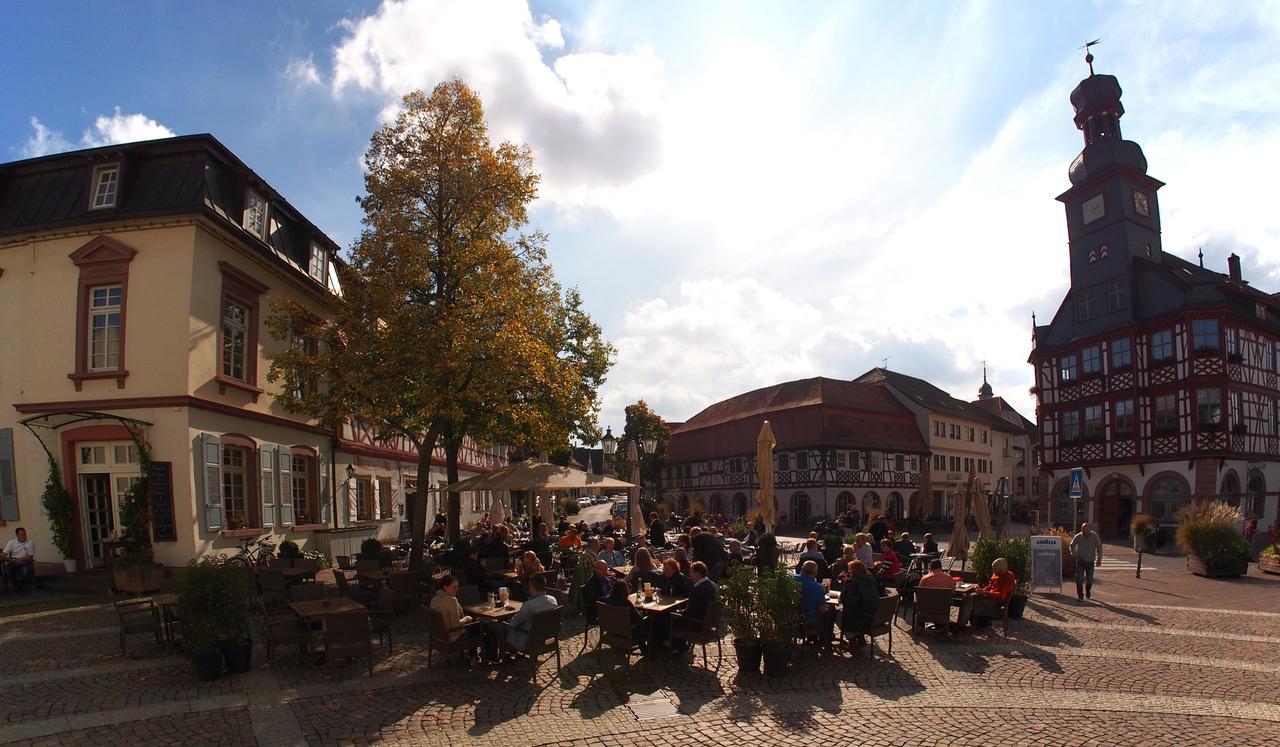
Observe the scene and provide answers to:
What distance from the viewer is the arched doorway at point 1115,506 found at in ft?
120

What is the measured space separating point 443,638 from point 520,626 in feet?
3.08

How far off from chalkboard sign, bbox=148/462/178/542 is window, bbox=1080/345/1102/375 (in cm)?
4093

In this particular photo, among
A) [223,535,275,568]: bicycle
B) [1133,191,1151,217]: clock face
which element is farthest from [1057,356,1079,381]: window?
[223,535,275,568]: bicycle

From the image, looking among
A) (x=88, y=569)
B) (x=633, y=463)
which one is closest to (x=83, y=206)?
(x=88, y=569)

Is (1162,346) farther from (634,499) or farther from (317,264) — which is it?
(317,264)

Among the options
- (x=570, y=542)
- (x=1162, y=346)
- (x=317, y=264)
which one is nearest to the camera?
(x=570, y=542)

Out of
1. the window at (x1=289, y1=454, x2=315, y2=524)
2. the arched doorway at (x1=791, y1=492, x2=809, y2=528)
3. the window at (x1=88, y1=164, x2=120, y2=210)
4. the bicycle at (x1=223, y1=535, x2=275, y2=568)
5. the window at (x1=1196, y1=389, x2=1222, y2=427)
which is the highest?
the window at (x1=88, y1=164, x2=120, y2=210)

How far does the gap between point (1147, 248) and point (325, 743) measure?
44731 mm

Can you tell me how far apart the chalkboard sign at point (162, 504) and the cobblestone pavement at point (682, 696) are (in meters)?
3.93

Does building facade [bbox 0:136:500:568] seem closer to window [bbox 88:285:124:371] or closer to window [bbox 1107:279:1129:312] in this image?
window [bbox 88:285:124:371]

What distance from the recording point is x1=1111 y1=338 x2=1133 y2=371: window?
3684 centimetres

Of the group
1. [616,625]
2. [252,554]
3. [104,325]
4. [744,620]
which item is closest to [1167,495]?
[744,620]

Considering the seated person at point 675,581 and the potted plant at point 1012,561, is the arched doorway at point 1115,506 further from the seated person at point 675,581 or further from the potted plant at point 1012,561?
the seated person at point 675,581

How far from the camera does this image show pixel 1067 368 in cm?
4047
